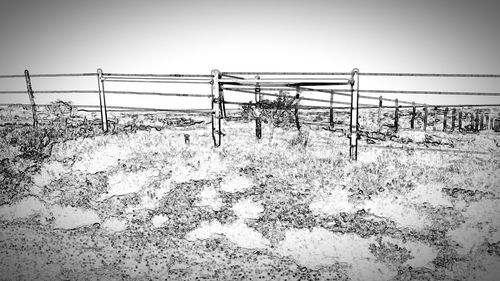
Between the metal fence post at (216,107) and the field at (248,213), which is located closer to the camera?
the field at (248,213)

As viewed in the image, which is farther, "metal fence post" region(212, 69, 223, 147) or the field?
"metal fence post" region(212, 69, 223, 147)

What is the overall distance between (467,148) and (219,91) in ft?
18.8

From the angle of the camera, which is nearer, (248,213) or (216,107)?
(248,213)

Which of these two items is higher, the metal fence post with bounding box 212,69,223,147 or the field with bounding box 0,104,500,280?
the metal fence post with bounding box 212,69,223,147

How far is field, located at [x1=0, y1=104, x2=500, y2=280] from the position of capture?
13.5 ft

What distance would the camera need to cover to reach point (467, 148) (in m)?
6.48

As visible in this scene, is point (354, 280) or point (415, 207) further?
point (415, 207)

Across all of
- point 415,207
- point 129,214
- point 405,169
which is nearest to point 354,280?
point 415,207

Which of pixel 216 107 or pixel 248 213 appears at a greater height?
pixel 216 107

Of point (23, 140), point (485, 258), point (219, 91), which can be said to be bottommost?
point (485, 258)

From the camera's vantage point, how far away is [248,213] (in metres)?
4.66

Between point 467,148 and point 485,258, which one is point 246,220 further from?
point 467,148

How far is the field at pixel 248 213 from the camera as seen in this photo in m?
4.12

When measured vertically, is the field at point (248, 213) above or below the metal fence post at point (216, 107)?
below
